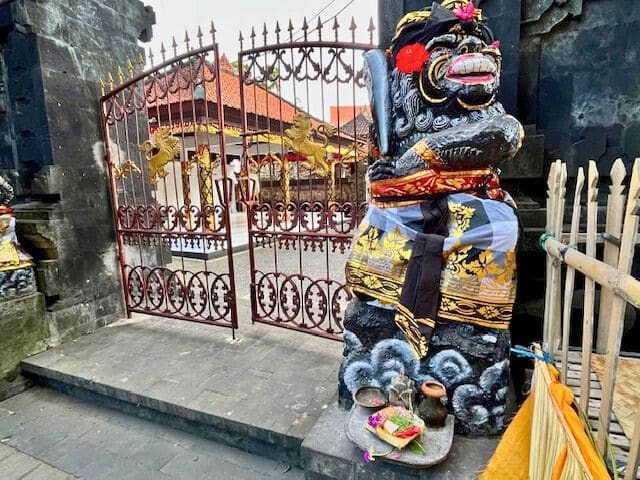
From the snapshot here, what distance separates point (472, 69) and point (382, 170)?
584 millimetres

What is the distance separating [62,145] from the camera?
3.49 meters

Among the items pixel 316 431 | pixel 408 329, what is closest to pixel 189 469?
pixel 316 431

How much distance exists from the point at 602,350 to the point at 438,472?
3.88 feet

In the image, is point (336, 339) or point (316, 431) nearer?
point (316, 431)

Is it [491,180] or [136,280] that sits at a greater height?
[491,180]

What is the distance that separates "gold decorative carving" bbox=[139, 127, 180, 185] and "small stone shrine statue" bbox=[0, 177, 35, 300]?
118 centimetres

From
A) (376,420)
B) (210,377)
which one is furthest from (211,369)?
(376,420)

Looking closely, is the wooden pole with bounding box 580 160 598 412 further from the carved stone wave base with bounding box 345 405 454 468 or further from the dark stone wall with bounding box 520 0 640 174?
the dark stone wall with bounding box 520 0 640 174

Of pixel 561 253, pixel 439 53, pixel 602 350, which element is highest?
pixel 439 53

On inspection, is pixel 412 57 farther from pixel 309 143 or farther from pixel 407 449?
pixel 407 449

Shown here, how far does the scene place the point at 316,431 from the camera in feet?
6.09

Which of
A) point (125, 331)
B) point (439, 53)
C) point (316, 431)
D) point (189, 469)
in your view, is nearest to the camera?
point (439, 53)

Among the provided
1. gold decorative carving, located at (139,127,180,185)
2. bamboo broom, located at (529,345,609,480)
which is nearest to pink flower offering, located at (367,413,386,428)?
bamboo broom, located at (529,345,609,480)

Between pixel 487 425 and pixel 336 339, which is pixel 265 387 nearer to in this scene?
pixel 336 339
